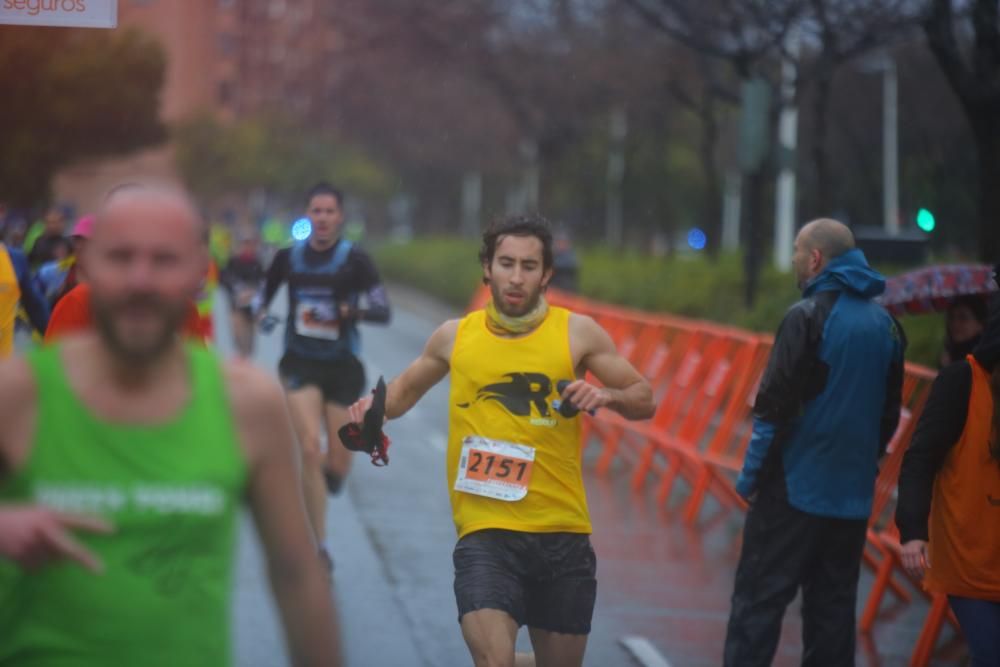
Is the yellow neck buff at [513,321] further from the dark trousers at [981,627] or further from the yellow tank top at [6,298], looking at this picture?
the yellow tank top at [6,298]

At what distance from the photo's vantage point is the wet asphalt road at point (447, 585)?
7863mm

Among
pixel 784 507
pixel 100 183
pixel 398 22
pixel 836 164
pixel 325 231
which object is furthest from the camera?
pixel 100 183

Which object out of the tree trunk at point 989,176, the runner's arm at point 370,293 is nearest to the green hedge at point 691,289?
the tree trunk at point 989,176

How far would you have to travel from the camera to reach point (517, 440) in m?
5.62

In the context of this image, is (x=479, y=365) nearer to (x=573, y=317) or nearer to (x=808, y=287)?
(x=573, y=317)

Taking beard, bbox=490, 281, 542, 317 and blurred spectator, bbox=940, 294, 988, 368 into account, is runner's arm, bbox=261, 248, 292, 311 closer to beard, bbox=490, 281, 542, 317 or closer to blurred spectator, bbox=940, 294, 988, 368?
blurred spectator, bbox=940, 294, 988, 368

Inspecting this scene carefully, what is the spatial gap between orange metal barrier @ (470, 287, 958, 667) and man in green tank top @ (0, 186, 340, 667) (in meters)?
6.42

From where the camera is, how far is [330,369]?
9.76 m

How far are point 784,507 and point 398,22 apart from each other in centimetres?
2834

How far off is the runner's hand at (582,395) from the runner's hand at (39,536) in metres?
2.59

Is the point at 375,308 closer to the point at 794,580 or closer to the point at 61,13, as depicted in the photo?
the point at 61,13

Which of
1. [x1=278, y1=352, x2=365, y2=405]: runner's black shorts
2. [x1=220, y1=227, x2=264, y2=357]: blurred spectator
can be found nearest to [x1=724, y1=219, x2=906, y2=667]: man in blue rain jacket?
[x1=278, y1=352, x2=365, y2=405]: runner's black shorts

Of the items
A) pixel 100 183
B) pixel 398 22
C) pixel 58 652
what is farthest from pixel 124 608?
pixel 100 183

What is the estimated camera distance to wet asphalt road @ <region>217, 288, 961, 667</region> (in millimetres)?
7863
